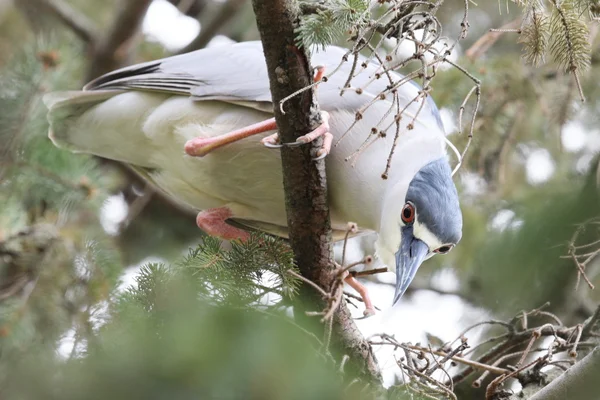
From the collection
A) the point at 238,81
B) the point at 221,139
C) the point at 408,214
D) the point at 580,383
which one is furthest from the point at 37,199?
the point at 580,383

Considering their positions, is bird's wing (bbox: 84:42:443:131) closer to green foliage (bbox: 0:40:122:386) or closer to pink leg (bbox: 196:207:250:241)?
green foliage (bbox: 0:40:122:386)

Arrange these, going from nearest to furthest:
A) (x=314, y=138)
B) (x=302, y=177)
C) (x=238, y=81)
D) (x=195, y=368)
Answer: (x=195, y=368)
(x=314, y=138)
(x=302, y=177)
(x=238, y=81)

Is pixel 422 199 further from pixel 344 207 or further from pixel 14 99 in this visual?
pixel 14 99

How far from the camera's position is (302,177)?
243 cm

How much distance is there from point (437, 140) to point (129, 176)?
8.50ft

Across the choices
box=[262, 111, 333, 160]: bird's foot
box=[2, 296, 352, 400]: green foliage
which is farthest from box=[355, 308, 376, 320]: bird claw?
box=[2, 296, 352, 400]: green foliage

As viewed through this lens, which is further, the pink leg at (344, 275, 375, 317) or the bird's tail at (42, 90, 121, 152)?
the bird's tail at (42, 90, 121, 152)

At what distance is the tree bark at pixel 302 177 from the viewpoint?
211 cm

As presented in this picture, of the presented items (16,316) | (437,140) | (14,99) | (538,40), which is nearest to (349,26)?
(538,40)

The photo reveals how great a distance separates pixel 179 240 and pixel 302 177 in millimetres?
2744

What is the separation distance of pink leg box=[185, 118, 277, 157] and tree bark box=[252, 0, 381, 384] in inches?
19.3

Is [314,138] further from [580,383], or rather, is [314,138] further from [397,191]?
[580,383]

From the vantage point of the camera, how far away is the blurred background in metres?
0.83

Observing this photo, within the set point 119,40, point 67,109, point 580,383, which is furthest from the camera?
point 119,40
